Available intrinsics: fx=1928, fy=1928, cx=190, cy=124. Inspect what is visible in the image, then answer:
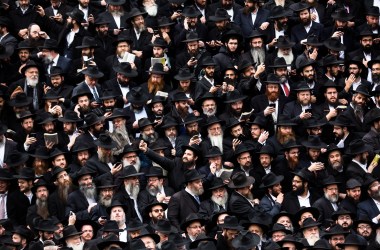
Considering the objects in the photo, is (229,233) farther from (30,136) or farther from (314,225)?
(30,136)

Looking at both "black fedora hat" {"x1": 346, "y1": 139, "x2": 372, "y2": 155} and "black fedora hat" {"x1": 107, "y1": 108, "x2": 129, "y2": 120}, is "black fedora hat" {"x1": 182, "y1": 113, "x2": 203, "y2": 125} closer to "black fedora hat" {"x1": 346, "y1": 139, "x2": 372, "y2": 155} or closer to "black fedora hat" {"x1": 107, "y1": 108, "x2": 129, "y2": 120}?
"black fedora hat" {"x1": 107, "y1": 108, "x2": 129, "y2": 120}

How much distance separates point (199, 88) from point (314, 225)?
4.68 m

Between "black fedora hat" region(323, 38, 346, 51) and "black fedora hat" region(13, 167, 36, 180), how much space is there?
6677 mm

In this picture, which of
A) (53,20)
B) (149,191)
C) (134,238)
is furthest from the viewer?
(53,20)

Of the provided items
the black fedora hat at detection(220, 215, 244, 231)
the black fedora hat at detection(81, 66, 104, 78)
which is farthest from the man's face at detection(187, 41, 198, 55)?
the black fedora hat at detection(220, 215, 244, 231)

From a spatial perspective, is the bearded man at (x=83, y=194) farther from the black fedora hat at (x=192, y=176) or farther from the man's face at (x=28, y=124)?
the man's face at (x=28, y=124)

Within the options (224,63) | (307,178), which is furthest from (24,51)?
(307,178)

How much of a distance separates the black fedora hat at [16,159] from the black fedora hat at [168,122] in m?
2.48

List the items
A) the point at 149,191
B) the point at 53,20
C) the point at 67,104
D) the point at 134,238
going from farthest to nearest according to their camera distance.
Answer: the point at 53,20 < the point at 67,104 < the point at 149,191 < the point at 134,238

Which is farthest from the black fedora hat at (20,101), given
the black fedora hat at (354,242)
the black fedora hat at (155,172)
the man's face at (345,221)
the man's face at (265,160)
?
the black fedora hat at (354,242)

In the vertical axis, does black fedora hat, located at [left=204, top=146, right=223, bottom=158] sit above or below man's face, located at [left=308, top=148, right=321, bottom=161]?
above

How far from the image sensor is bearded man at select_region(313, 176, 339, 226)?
32594 millimetres

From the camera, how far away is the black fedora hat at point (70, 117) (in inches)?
1332

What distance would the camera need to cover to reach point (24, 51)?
118 ft
